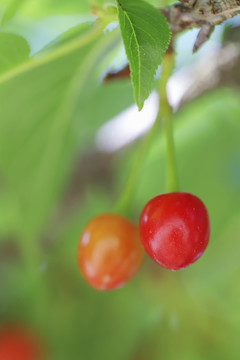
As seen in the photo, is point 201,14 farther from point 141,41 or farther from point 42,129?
point 42,129

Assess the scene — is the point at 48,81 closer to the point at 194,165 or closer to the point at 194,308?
the point at 194,165

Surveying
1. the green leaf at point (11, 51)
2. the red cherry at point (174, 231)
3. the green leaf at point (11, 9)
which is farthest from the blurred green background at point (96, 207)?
the red cherry at point (174, 231)

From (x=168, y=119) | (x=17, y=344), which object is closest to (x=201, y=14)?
(x=168, y=119)

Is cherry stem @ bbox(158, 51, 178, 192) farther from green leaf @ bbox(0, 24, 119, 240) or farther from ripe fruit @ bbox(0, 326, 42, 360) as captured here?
ripe fruit @ bbox(0, 326, 42, 360)

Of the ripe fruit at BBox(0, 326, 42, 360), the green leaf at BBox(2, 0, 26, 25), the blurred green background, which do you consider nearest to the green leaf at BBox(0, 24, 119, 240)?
the blurred green background

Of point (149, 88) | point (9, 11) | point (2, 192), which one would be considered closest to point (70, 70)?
point (9, 11)
